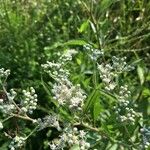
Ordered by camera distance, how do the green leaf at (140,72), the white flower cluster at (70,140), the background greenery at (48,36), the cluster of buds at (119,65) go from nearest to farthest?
1. the white flower cluster at (70,140)
2. the cluster of buds at (119,65)
3. the green leaf at (140,72)
4. the background greenery at (48,36)

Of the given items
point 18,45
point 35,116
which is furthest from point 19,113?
point 18,45

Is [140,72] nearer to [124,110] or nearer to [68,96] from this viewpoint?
[124,110]

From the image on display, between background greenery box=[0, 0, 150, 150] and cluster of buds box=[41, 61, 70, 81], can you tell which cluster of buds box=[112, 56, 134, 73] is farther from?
background greenery box=[0, 0, 150, 150]

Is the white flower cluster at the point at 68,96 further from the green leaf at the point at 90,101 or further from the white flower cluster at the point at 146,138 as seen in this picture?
the white flower cluster at the point at 146,138

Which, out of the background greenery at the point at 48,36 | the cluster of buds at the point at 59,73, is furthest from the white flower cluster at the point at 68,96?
the background greenery at the point at 48,36

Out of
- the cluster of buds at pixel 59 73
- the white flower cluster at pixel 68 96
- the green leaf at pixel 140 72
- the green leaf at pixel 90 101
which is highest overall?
the cluster of buds at pixel 59 73

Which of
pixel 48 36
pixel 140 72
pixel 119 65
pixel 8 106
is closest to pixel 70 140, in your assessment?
pixel 8 106
